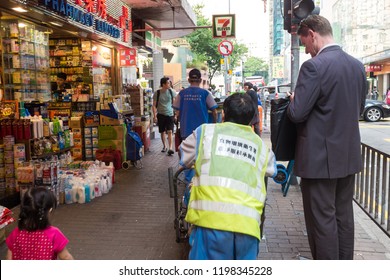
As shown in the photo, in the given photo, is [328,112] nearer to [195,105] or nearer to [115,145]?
[195,105]

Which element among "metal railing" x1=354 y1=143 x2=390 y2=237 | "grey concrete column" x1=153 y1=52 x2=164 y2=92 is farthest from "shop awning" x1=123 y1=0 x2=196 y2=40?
"metal railing" x1=354 y1=143 x2=390 y2=237

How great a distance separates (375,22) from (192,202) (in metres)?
33.2

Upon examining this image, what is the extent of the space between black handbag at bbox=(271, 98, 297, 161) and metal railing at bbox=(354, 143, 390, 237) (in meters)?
1.56

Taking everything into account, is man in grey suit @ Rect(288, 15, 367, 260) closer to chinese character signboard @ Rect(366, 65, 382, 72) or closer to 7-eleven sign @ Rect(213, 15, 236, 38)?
7-eleven sign @ Rect(213, 15, 236, 38)

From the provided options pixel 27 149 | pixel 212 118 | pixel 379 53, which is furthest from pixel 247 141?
pixel 379 53

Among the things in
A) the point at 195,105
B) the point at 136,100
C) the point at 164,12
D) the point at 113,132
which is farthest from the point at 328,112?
the point at 164,12

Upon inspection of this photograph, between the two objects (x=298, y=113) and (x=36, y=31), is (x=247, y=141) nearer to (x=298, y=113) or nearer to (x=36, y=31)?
(x=298, y=113)

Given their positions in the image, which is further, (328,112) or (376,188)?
(376,188)

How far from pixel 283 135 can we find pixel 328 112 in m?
0.48

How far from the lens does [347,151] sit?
3.20m

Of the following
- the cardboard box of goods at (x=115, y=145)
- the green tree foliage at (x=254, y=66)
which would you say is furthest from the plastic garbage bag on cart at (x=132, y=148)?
the green tree foliage at (x=254, y=66)

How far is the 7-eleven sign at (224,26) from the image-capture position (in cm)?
1400

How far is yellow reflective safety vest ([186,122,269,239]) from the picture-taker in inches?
95.6

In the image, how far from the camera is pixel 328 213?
325cm
